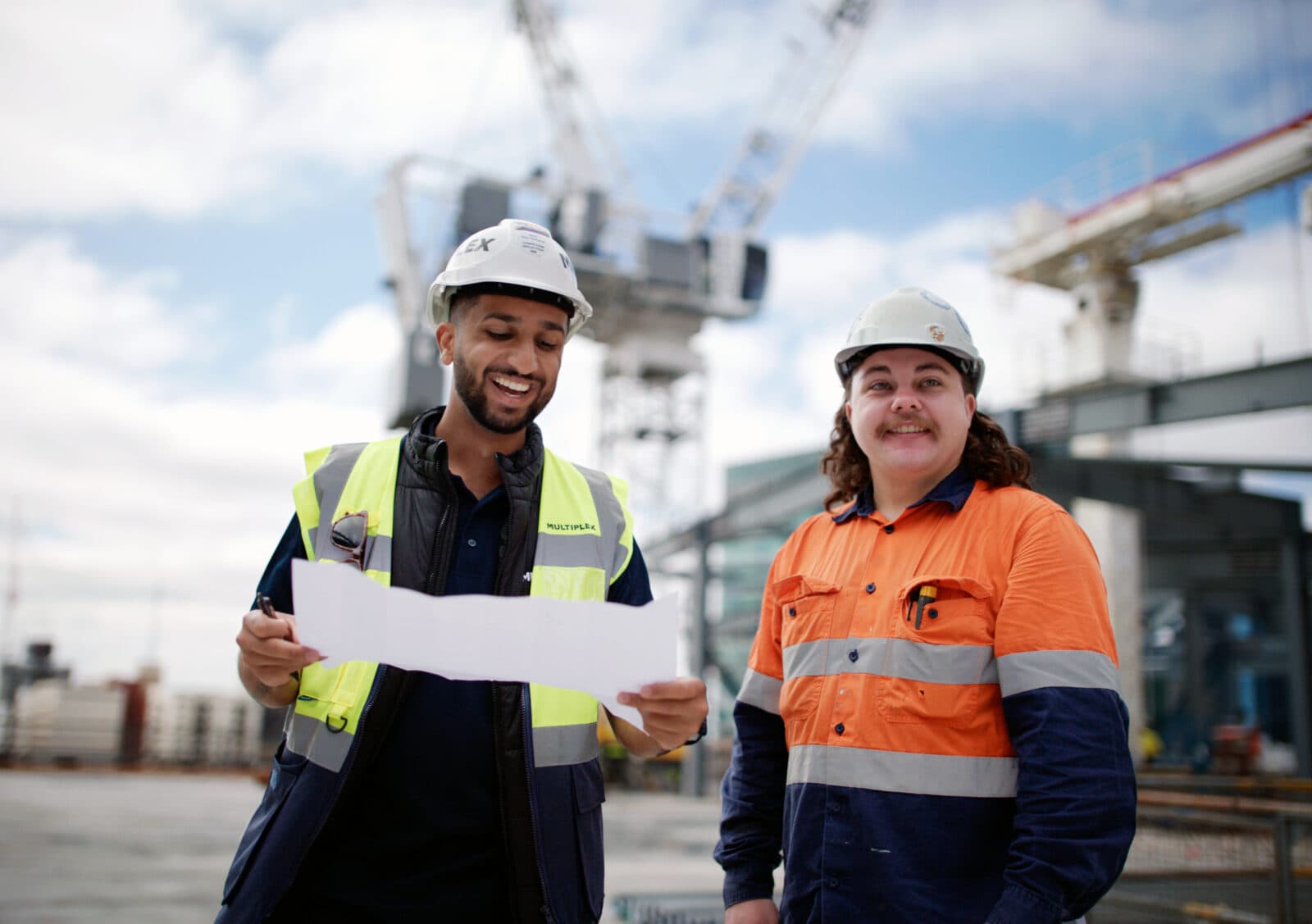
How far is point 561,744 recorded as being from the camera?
6.75 feet

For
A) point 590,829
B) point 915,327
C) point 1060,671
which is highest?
point 915,327

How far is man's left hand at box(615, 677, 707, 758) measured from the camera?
173cm

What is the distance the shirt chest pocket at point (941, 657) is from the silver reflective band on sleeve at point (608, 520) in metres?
0.67

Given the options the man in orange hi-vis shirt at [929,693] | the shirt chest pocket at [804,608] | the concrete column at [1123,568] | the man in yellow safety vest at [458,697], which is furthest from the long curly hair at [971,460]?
the concrete column at [1123,568]

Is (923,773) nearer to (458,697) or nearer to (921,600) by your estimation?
(921,600)

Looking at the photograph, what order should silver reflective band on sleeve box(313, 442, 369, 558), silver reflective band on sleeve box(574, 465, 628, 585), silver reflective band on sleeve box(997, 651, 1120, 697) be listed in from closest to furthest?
silver reflective band on sleeve box(997, 651, 1120, 697) → silver reflective band on sleeve box(313, 442, 369, 558) → silver reflective band on sleeve box(574, 465, 628, 585)

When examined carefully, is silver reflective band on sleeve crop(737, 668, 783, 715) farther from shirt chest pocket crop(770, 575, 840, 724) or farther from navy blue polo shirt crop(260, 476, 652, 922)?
navy blue polo shirt crop(260, 476, 652, 922)

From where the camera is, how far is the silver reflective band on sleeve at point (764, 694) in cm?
262

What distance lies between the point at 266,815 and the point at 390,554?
1.91 feet

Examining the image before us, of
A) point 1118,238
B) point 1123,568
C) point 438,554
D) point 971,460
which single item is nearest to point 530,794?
point 438,554

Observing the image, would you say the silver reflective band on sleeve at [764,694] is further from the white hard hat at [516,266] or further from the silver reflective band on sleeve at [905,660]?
the white hard hat at [516,266]

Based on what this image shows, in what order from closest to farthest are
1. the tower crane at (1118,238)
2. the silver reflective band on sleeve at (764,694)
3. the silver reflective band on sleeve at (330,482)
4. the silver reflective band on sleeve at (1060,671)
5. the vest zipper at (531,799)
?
the vest zipper at (531,799), the silver reflective band on sleeve at (1060,671), the silver reflective band on sleeve at (330,482), the silver reflective band on sleeve at (764,694), the tower crane at (1118,238)

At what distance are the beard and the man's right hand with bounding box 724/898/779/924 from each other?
1.31 metres

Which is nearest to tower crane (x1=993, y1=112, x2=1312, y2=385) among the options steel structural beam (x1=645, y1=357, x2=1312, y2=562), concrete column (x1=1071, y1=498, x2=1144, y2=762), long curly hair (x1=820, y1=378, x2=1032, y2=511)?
concrete column (x1=1071, y1=498, x2=1144, y2=762)
